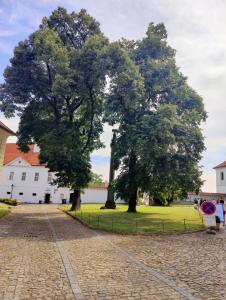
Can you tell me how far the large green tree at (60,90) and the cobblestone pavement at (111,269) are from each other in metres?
14.8

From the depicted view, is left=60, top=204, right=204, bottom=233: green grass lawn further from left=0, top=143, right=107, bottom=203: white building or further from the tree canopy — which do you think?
left=0, top=143, right=107, bottom=203: white building

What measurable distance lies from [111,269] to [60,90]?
65.5 feet

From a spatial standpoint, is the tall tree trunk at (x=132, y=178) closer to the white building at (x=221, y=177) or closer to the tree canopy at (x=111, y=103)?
the tree canopy at (x=111, y=103)

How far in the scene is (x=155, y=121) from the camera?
77.3 feet

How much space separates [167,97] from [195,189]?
9.17 m

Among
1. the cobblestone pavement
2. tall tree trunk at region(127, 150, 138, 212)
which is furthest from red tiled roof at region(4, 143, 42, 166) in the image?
the cobblestone pavement

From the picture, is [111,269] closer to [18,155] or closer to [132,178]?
[132,178]

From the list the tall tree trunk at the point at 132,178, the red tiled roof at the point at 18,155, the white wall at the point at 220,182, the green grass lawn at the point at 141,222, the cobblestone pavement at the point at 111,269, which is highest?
the red tiled roof at the point at 18,155

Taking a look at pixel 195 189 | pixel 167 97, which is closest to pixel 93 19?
pixel 167 97

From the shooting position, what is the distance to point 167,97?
29.2 meters

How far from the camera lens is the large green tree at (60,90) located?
87.9ft

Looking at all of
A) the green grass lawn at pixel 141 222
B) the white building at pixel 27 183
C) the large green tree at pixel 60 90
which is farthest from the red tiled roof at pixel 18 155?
the green grass lawn at pixel 141 222

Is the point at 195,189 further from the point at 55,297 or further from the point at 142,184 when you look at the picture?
the point at 55,297

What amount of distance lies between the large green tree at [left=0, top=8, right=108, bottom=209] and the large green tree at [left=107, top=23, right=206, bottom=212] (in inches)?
127
